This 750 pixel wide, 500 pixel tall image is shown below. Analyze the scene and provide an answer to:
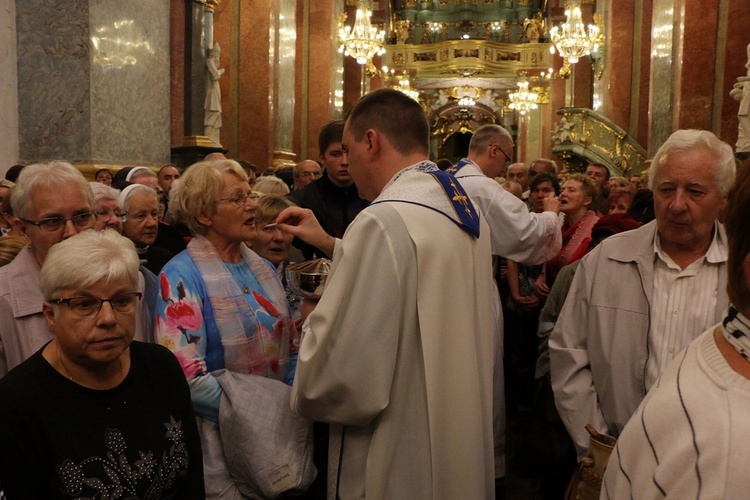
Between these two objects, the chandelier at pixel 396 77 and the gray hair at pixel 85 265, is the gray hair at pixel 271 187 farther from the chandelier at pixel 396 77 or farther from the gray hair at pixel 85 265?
the chandelier at pixel 396 77

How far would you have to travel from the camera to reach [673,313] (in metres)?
2.93

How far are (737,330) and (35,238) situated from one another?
256 cm

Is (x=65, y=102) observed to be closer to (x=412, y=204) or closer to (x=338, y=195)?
(x=338, y=195)

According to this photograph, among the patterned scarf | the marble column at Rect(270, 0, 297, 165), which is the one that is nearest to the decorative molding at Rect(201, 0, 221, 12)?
the marble column at Rect(270, 0, 297, 165)

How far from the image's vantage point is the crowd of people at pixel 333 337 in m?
2.33

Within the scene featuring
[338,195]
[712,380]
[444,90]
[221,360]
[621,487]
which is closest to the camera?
[712,380]

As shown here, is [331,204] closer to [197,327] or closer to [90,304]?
[197,327]

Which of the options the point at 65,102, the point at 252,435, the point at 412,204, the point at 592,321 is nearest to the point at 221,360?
the point at 252,435

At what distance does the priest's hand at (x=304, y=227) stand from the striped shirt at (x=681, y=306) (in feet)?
4.56

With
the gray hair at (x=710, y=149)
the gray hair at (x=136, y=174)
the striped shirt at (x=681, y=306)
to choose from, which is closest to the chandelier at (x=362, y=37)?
the gray hair at (x=136, y=174)

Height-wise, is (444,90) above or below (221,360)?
above

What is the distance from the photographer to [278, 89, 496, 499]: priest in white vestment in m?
2.44

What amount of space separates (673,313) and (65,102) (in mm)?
6141

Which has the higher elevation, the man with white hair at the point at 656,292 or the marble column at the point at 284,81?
the marble column at the point at 284,81
